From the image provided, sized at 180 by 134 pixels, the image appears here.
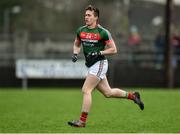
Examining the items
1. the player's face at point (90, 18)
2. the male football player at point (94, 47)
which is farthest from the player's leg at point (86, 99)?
the player's face at point (90, 18)

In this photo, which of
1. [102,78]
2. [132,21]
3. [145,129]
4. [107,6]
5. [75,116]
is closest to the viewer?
[145,129]

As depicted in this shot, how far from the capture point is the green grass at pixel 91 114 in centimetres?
1140

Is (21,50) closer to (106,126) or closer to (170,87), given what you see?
(170,87)

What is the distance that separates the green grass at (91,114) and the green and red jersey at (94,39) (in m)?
1.17

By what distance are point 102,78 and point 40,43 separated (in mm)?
15299

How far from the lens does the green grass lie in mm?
11398

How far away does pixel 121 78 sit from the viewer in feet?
85.2

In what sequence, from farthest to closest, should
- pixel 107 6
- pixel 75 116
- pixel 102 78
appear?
1. pixel 107 6
2. pixel 75 116
3. pixel 102 78

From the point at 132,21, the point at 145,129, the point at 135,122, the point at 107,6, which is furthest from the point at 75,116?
the point at 107,6

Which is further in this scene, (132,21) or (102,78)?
(132,21)

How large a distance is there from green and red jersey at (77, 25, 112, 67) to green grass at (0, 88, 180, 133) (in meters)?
1.17

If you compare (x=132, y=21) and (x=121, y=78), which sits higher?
(x=132, y=21)

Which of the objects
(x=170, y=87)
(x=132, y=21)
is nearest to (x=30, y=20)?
(x=132, y=21)

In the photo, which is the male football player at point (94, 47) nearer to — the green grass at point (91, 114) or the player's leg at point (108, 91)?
the player's leg at point (108, 91)
